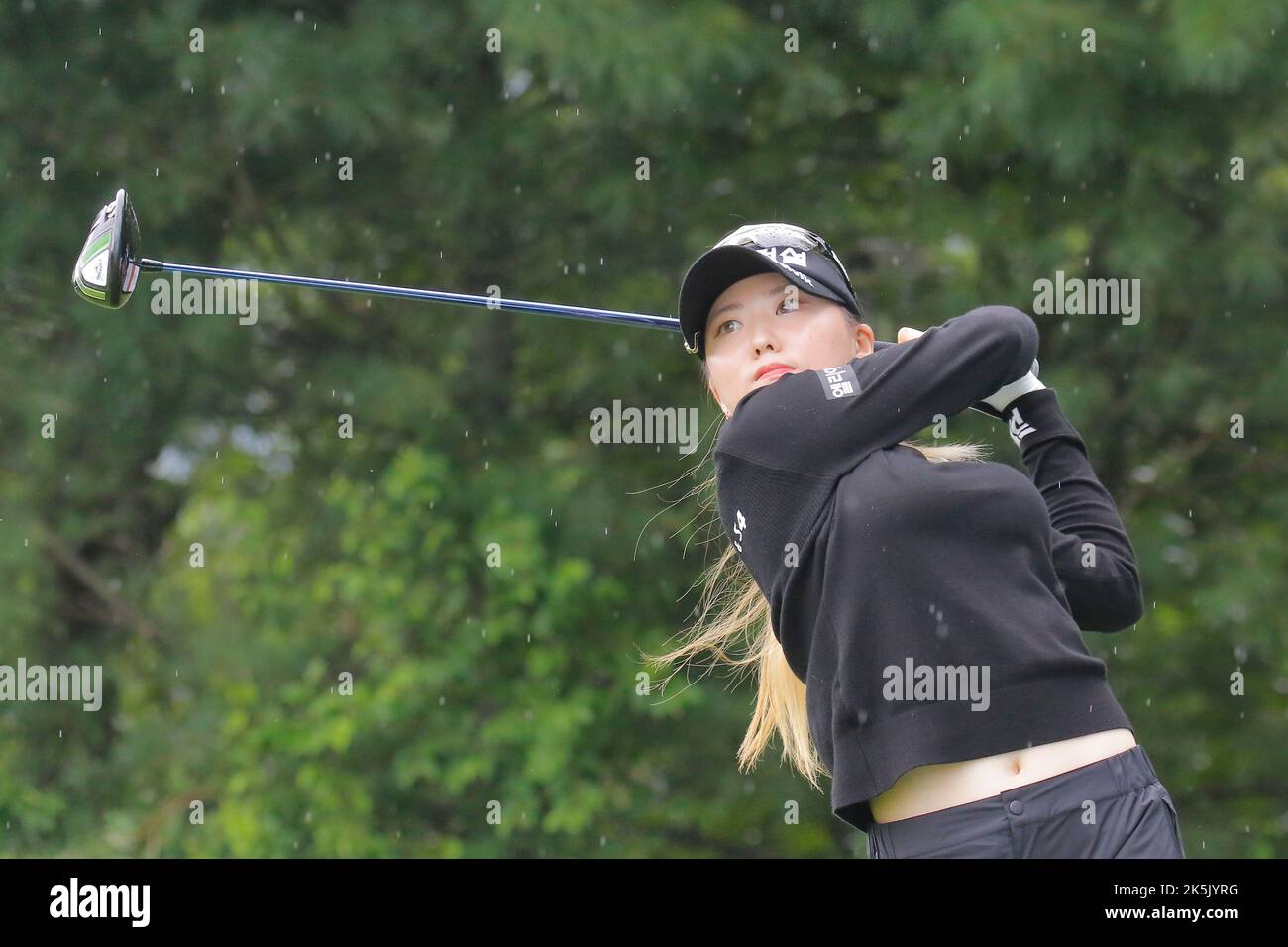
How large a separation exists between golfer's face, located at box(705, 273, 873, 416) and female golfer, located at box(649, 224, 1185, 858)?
1.6 inches

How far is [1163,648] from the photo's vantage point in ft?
20.0

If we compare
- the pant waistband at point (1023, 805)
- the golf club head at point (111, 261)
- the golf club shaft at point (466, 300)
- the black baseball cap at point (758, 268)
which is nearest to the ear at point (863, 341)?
the black baseball cap at point (758, 268)

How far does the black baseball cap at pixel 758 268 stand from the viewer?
2281 millimetres

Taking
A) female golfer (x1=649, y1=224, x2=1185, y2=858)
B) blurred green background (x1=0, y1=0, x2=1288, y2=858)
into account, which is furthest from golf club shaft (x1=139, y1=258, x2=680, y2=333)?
blurred green background (x1=0, y1=0, x2=1288, y2=858)

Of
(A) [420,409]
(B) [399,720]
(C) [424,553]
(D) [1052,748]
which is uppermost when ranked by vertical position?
(A) [420,409]

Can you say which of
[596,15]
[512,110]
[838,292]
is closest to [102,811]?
[512,110]

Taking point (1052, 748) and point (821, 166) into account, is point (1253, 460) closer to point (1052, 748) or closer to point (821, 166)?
point (821, 166)

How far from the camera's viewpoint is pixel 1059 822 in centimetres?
194

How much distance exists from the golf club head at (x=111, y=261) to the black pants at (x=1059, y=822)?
75.7 inches

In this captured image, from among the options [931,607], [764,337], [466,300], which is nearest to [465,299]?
[466,300]

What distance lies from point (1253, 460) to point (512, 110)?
122 inches

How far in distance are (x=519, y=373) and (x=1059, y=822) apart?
15.0 ft

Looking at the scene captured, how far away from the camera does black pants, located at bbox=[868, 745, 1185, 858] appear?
1939mm

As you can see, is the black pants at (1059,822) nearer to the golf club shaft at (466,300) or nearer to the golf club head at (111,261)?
the golf club shaft at (466,300)
